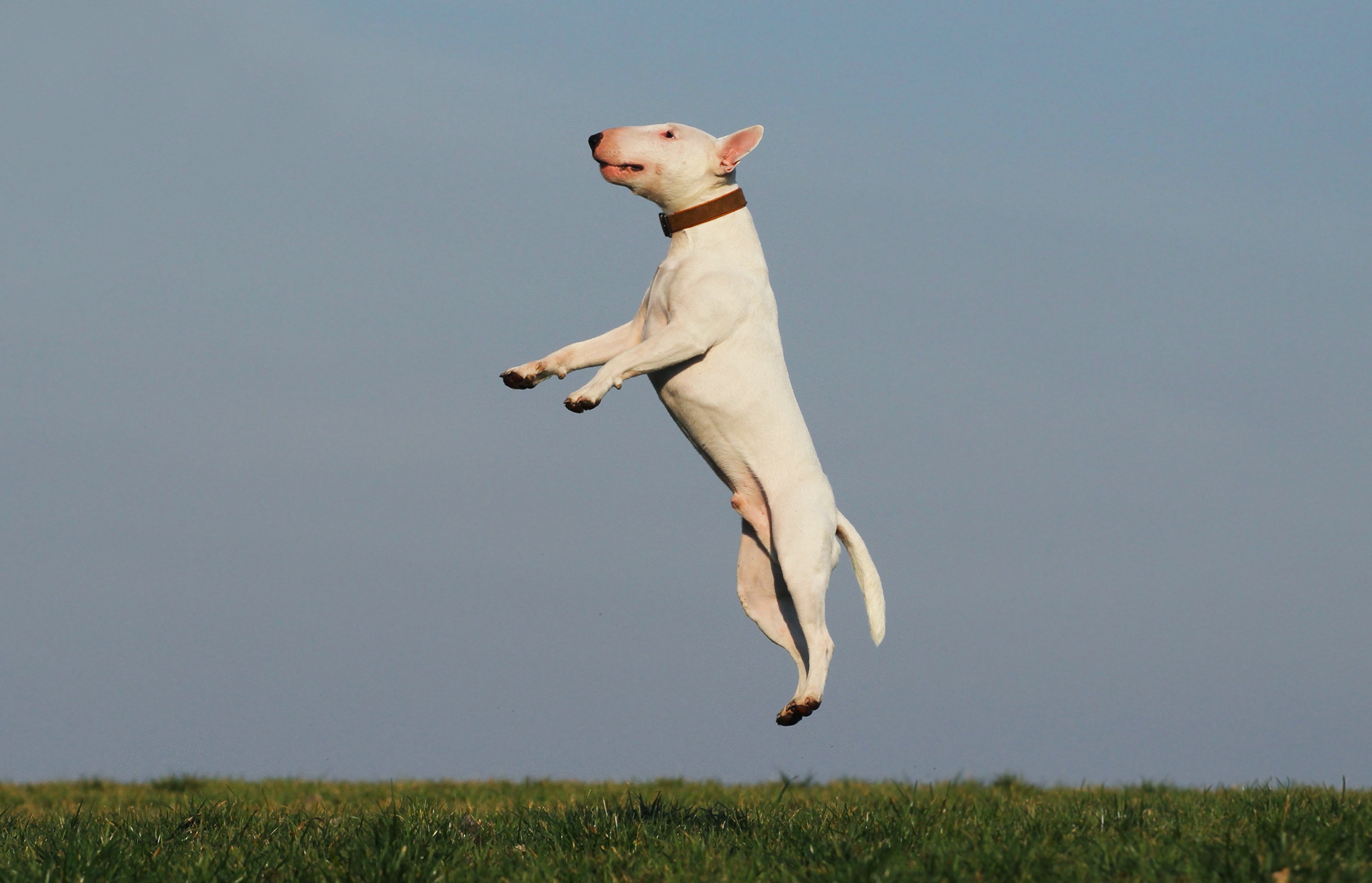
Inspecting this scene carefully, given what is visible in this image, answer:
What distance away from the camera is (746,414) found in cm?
675

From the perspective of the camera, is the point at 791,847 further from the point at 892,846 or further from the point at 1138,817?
the point at 1138,817

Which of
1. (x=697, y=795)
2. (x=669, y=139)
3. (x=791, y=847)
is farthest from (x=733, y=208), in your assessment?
(x=697, y=795)

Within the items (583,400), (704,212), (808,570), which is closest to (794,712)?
(808,570)

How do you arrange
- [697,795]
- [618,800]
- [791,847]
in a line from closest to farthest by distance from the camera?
[791,847]
[618,800]
[697,795]

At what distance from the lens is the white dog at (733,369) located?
22.0 feet

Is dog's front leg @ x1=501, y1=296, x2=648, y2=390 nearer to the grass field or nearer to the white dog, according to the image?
the white dog

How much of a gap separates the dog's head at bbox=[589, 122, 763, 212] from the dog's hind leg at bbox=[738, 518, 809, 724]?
1.77 metres

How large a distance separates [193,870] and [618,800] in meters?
3.13

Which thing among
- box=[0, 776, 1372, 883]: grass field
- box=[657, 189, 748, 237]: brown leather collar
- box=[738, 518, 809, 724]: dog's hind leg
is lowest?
box=[0, 776, 1372, 883]: grass field

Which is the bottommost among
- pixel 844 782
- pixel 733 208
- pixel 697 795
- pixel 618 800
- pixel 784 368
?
pixel 844 782

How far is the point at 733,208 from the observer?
7.00m

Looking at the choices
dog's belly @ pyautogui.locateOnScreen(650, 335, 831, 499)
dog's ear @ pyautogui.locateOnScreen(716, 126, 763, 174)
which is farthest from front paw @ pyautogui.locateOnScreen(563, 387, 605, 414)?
dog's ear @ pyautogui.locateOnScreen(716, 126, 763, 174)

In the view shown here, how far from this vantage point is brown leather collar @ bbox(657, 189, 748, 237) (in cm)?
695

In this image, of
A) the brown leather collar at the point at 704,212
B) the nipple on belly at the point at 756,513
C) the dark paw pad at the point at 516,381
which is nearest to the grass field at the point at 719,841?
the nipple on belly at the point at 756,513
